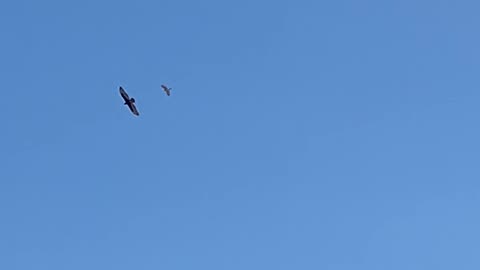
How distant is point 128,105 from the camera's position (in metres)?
144

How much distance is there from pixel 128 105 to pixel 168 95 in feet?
18.2

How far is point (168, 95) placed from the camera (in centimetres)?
14225
